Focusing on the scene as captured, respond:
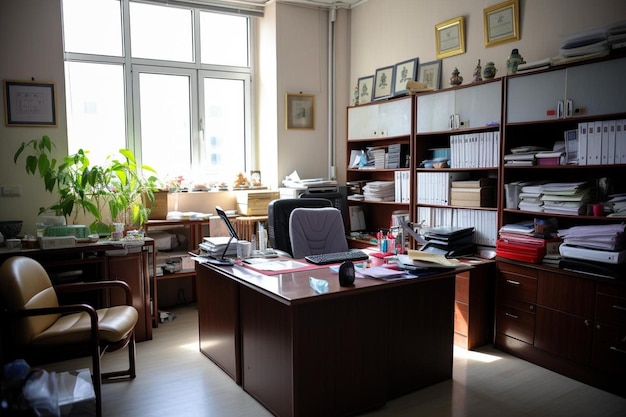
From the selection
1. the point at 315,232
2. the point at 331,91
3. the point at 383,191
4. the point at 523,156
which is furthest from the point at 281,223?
the point at 331,91

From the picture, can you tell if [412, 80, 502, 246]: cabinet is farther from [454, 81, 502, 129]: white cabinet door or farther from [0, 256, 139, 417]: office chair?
[0, 256, 139, 417]: office chair

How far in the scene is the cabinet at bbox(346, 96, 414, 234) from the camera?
477 centimetres

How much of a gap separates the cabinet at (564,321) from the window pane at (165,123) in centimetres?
357

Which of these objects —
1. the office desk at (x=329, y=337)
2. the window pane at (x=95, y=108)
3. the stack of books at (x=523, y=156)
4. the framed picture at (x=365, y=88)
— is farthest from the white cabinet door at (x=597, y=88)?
the window pane at (x=95, y=108)

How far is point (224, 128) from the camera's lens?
577 cm

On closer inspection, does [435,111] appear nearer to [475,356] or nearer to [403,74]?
[403,74]

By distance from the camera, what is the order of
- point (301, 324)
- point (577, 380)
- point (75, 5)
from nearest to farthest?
point (301, 324) < point (577, 380) < point (75, 5)

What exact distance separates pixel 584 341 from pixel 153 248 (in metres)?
3.48

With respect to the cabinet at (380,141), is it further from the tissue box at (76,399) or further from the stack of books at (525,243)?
the tissue box at (76,399)

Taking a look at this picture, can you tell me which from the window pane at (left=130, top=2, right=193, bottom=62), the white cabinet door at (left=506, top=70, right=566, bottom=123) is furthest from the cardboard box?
the window pane at (left=130, top=2, right=193, bottom=62)

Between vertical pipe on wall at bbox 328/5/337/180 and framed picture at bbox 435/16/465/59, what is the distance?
1483 mm

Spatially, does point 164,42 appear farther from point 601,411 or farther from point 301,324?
point 601,411

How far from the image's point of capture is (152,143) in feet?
17.5

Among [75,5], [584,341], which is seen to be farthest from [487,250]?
[75,5]
